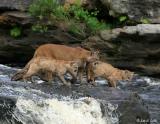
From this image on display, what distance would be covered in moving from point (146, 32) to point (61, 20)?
4.04 metres

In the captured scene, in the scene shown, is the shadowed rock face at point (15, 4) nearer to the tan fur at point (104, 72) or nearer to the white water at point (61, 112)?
the tan fur at point (104, 72)

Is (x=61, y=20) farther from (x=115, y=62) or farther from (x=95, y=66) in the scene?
(x=95, y=66)

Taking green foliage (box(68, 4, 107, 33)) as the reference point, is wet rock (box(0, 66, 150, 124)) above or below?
above

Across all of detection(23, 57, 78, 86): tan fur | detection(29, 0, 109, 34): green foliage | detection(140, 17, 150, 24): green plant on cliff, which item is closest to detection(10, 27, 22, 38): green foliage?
detection(29, 0, 109, 34): green foliage

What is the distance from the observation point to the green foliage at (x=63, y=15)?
2233 centimetres

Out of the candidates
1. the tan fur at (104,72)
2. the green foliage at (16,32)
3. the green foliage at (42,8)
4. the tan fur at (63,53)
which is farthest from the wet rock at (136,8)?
the tan fur at (104,72)

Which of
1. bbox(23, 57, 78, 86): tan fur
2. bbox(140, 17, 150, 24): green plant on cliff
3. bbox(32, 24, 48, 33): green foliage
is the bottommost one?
bbox(32, 24, 48, 33): green foliage

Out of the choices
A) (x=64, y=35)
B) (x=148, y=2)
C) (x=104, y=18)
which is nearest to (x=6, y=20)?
(x=64, y=35)

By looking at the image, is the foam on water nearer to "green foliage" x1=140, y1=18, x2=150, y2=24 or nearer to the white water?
"green foliage" x1=140, y1=18, x2=150, y2=24

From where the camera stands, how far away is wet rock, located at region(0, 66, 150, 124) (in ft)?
39.7

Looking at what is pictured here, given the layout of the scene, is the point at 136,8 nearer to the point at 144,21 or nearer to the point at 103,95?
the point at 144,21

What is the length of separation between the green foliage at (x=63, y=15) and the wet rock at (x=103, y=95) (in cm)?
879

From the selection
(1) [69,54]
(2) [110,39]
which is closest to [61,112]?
(1) [69,54]

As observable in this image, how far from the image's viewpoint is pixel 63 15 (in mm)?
22594
